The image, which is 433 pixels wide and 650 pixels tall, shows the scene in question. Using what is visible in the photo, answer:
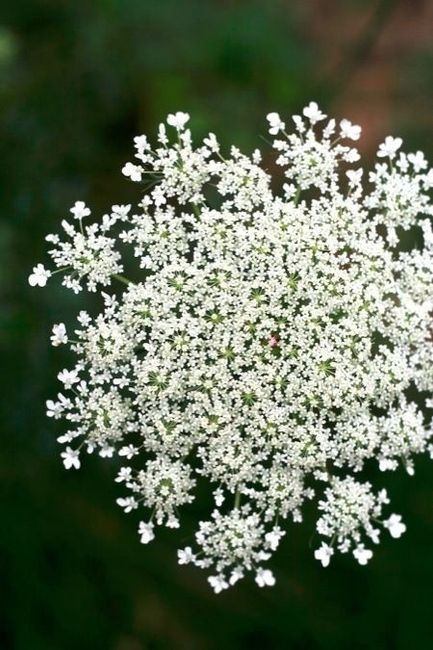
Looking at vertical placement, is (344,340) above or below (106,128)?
below

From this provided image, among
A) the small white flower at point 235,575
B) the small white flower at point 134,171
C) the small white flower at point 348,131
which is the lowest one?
the small white flower at point 235,575

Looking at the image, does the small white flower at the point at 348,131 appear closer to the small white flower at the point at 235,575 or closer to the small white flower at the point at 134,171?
the small white flower at the point at 134,171

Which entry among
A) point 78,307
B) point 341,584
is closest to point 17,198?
point 78,307

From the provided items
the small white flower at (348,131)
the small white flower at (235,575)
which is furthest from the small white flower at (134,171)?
the small white flower at (235,575)

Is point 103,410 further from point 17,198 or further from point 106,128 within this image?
point 106,128

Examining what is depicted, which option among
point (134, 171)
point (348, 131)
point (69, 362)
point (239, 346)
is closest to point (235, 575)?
point (239, 346)

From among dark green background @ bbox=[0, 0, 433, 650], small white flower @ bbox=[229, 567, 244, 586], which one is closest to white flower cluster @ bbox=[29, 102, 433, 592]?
small white flower @ bbox=[229, 567, 244, 586]

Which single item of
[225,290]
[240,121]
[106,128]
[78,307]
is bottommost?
[225,290]

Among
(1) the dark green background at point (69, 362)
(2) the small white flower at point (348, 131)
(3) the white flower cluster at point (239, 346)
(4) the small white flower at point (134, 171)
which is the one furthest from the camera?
(1) the dark green background at point (69, 362)
